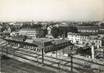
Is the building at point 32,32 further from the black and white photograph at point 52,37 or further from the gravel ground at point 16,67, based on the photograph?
the gravel ground at point 16,67

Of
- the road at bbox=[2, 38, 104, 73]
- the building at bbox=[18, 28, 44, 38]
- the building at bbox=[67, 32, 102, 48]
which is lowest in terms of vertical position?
the road at bbox=[2, 38, 104, 73]

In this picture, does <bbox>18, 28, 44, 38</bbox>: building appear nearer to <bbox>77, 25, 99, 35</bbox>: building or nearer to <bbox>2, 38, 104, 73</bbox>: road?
<bbox>2, 38, 104, 73</bbox>: road

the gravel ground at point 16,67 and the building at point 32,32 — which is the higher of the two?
the building at point 32,32

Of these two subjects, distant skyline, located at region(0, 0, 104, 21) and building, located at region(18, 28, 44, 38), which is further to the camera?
building, located at region(18, 28, 44, 38)

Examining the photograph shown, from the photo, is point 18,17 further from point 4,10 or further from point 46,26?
point 46,26

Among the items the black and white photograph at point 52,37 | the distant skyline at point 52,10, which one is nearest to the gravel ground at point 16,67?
the black and white photograph at point 52,37

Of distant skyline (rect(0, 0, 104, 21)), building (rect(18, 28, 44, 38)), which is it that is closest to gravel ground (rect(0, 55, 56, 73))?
building (rect(18, 28, 44, 38))

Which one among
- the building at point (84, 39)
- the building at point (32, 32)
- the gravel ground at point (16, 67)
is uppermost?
the building at point (32, 32)

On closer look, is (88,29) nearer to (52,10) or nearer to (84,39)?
(84,39)

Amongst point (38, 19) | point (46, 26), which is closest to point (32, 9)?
point (38, 19)
